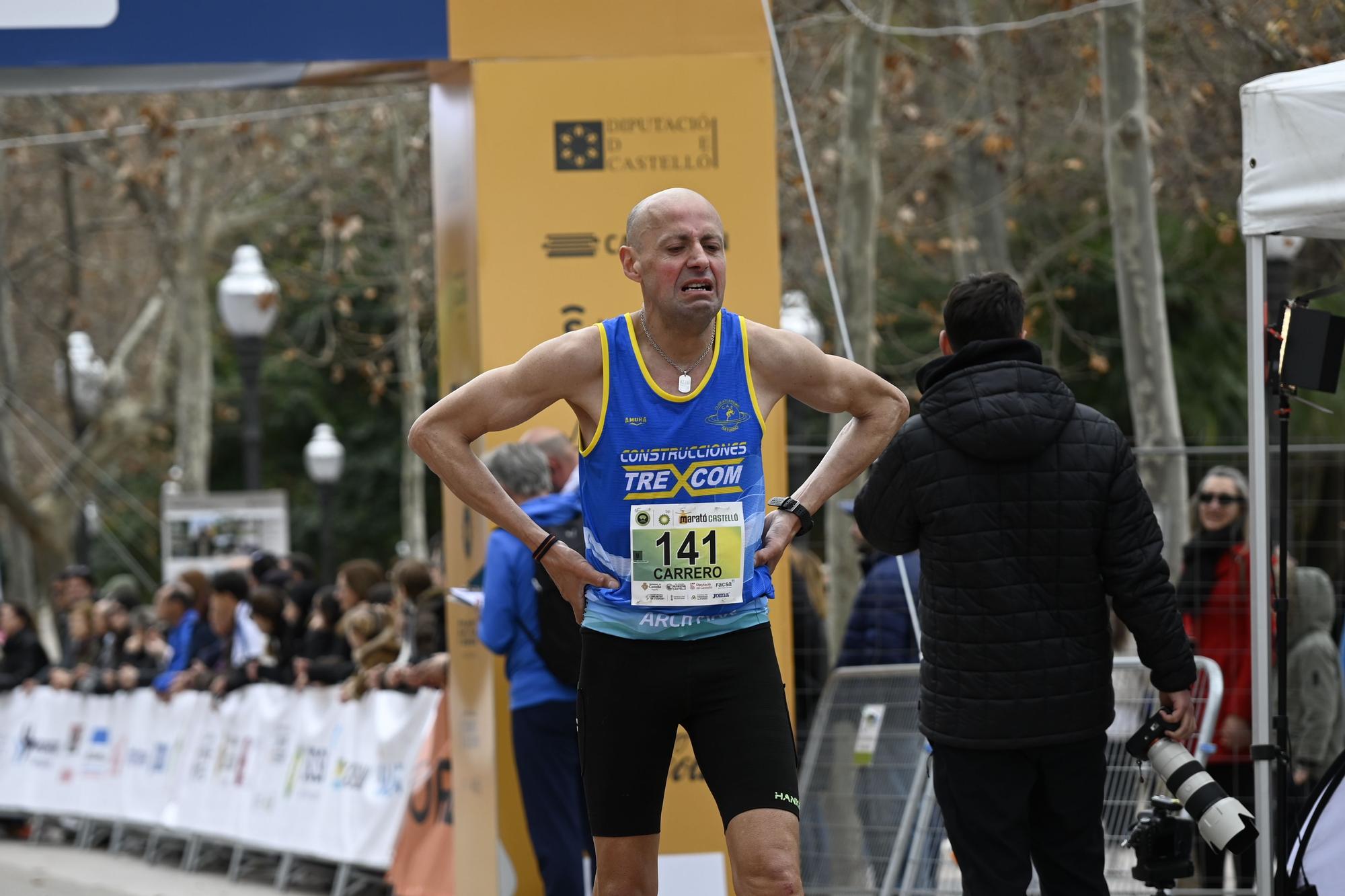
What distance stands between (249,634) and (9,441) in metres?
17.7

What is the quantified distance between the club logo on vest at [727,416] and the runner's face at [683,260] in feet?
0.70

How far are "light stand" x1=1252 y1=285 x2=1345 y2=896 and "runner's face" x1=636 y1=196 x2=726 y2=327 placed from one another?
212 centimetres

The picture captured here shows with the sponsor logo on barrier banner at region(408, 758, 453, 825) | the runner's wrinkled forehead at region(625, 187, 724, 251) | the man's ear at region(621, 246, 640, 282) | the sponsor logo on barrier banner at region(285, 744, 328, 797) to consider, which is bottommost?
the sponsor logo on barrier banner at region(285, 744, 328, 797)

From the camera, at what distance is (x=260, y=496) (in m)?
19.8

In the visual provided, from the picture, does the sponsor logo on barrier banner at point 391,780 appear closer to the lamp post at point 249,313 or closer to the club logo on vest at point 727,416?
the club logo on vest at point 727,416

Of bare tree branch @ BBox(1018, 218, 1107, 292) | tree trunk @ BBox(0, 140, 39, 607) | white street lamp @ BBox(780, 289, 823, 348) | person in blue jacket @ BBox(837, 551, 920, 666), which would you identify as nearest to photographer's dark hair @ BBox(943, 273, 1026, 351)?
person in blue jacket @ BBox(837, 551, 920, 666)

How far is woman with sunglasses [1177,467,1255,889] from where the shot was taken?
8164 millimetres

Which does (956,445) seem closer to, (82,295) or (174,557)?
(174,557)

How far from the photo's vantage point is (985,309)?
5.40 m

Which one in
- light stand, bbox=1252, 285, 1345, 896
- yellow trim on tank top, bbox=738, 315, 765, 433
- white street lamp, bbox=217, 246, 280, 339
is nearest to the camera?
yellow trim on tank top, bbox=738, 315, 765, 433

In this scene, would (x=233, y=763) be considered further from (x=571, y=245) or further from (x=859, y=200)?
(x=571, y=245)

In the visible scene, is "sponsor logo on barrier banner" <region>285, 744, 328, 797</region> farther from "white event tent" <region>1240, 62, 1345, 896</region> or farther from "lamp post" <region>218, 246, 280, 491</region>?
"lamp post" <region>218, 246, 280, 491</region>

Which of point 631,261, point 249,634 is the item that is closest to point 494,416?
point 631,261

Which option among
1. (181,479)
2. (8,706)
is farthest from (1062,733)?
(181,479)
